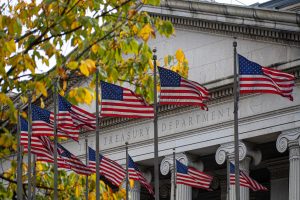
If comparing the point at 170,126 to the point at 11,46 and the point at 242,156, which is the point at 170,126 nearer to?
the point at 242,156

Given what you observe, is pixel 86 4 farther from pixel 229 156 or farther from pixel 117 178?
pixel 229 156

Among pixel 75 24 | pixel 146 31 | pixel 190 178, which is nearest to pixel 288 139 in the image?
pixel 190 178

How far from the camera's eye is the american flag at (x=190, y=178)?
39.4 meters

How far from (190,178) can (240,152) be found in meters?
5.43

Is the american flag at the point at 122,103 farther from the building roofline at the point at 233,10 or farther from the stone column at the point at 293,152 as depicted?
the stone column at the point at 293,152

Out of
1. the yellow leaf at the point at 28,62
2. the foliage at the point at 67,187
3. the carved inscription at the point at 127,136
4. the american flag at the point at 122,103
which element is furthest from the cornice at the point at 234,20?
the yellow leaf at the point at 28,62

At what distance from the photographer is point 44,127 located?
30.0 m

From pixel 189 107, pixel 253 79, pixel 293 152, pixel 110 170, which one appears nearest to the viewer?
pixel 253 79

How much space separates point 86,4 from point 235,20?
20.0 metres

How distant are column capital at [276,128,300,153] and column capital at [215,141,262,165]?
78.2 inches

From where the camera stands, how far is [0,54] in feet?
76.7

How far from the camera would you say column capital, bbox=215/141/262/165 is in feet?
146

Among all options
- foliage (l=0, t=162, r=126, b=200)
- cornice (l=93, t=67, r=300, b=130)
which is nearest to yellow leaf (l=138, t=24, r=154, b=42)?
foliage (l=0, t=162, r=126, b=200)

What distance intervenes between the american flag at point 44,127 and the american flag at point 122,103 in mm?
1691
